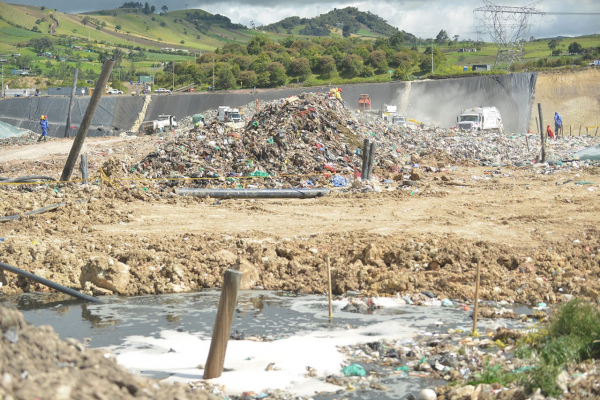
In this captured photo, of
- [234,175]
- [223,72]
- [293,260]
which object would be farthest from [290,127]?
[223,72]

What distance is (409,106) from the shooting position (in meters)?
52.5

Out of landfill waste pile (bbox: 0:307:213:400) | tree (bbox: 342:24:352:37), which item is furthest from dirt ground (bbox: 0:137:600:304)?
tree (bbox: 342:24:352:37)

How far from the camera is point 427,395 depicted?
5.72 m

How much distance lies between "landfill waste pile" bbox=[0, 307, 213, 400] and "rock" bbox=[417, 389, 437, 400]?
226cm

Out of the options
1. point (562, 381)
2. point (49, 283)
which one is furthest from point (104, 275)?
point (562, 381)

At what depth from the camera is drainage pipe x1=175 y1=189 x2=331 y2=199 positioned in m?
15.2

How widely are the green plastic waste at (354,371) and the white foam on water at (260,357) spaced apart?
9cm

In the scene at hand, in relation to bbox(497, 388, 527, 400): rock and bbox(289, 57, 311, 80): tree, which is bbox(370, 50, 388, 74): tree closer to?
bbox(289, 57, 311, 80): tree

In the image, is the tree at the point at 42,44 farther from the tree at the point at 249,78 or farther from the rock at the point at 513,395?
the rock at the point at 513,395

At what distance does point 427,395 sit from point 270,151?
1246 centimetres

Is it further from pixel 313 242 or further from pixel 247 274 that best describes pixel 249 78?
pixel 247 274

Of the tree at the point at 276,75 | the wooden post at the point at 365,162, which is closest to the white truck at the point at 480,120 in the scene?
the wooden post at the point at 365,162

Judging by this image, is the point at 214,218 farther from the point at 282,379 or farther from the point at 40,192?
the point at 282,379

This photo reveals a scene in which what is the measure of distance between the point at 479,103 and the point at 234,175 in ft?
124
